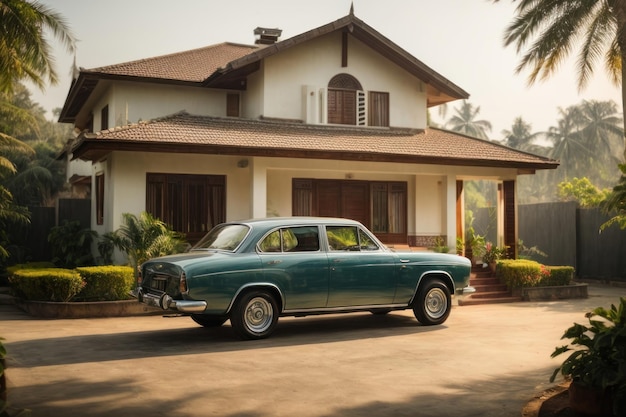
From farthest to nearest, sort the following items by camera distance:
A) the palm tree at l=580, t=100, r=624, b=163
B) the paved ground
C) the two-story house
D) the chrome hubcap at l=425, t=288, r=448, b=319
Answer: the palm tree at l=580, t=100, r=624, b=163 < the two-story house < the chrome hubcap at l=425, t=288, r=448, b=319 < the paved ground

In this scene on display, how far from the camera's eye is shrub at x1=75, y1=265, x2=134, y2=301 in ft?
43.8

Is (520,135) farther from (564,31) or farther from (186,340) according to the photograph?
(186,340)

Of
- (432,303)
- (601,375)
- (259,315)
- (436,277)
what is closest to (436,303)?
(432,303)

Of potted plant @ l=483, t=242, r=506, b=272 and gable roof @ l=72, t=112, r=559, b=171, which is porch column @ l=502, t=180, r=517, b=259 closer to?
gable roof @ l=72, t=112, r=559, b=171

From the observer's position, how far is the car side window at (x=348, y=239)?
11.0m

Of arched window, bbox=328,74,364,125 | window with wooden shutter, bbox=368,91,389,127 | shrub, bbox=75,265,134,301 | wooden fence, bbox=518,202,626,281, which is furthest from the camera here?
wooden fence, bbox=518,202,626,281

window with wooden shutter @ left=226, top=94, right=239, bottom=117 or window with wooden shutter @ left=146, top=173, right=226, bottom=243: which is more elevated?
window with wooden shutter @ left=226, top=94, right=239, bottom=117

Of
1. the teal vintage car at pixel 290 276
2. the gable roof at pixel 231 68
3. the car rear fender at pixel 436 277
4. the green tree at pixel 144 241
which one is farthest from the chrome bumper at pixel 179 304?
the gable roof at pixel 231 68

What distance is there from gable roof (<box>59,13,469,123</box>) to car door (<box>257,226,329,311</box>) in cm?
858

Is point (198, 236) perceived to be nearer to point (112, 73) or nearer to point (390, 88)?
point (112, 73)

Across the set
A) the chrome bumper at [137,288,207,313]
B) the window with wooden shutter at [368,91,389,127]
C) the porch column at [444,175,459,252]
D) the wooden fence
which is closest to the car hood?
the chrome bumper at [137,288,207,313]

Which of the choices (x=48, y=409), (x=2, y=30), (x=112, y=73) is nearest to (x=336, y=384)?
(x=48, y=409)

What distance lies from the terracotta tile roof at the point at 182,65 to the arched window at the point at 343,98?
363cm

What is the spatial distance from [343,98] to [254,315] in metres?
10.6
